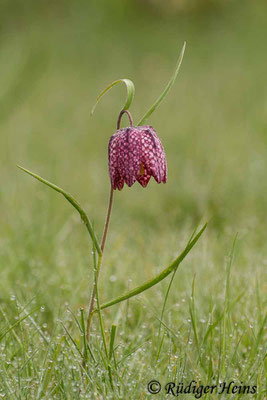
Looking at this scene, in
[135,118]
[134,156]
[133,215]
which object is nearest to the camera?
[134,156]

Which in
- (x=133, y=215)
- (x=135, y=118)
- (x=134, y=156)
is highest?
(x=135, y=118)

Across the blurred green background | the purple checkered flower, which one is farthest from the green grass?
the purple checkered flower

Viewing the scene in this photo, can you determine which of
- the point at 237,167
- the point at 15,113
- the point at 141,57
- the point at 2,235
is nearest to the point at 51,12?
the point at 141,57

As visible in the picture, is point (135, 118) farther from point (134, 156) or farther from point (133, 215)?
point (134, 156)

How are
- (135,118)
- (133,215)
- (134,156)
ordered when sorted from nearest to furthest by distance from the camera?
1. (134,156)
2. (133,215)
3. (135,118)

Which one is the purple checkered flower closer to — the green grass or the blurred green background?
the green grass

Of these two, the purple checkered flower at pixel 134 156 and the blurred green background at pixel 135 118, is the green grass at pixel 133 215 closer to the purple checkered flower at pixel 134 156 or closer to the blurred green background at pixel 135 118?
the blurred green background at pixel 135 118

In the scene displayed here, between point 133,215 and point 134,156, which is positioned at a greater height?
point 133,215

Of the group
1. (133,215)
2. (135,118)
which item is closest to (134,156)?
(133,215)
